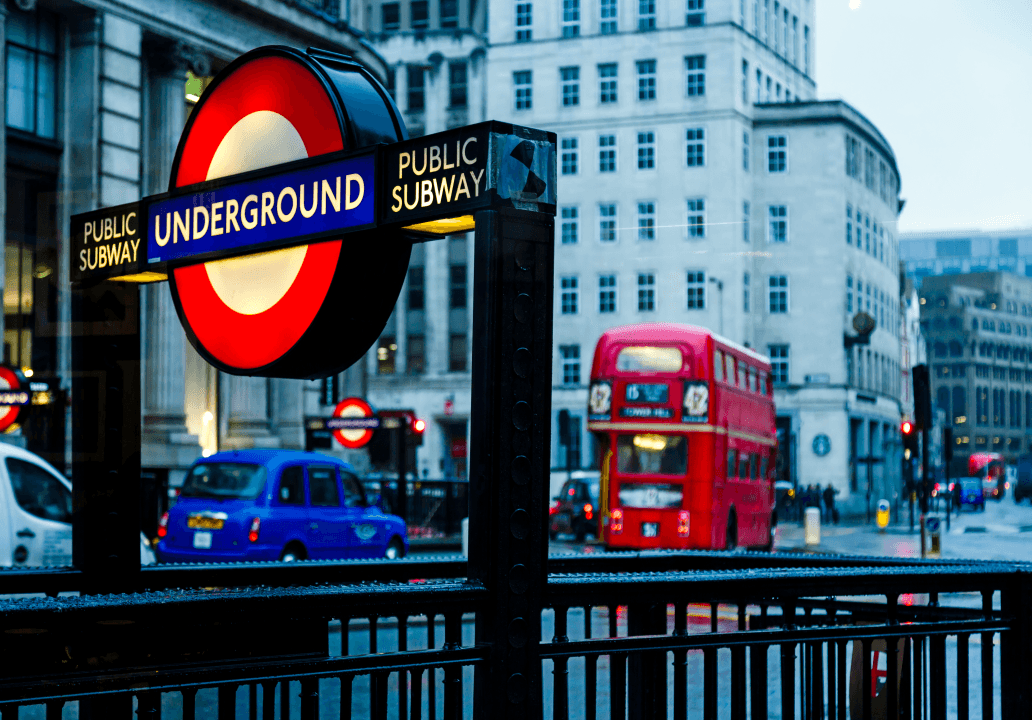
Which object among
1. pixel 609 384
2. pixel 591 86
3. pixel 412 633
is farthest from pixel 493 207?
pixel 591 86

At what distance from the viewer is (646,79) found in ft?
130

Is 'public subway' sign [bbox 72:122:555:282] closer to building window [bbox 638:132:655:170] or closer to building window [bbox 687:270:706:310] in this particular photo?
building window [bbox 638:132:655:170]

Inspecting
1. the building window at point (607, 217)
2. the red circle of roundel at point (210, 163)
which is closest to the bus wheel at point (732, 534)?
the red circle of roundel at point (210, 163)

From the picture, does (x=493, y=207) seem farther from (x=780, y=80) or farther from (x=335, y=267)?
(x=780, y=80)

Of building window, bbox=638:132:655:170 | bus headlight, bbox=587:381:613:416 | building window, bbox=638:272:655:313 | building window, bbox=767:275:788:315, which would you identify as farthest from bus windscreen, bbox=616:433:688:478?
building window, bbox=767:275:788:315

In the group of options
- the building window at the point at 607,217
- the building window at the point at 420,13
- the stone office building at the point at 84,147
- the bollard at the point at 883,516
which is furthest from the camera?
the building window at the point at 607,217

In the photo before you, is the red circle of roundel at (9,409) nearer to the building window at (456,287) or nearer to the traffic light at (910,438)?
the traffic light at (910,438)

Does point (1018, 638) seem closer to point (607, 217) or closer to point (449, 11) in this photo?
point (449, 11)

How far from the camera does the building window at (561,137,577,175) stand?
46250 mm

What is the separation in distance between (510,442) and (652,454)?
21.1 meters

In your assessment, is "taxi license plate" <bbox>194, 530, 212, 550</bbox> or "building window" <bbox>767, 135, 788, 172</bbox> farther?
"building window" <bbox>767, 135, 788, 172</bbox>

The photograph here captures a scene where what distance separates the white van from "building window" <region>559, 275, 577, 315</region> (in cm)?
4363

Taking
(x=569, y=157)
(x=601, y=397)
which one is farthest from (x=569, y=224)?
(x=601, y=397)

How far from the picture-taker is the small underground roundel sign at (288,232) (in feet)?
7.88
